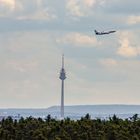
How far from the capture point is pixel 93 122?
163500mm

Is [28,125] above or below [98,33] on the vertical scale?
below

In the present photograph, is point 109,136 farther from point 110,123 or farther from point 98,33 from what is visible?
point 98,33

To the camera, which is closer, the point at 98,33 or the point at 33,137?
the point at 33,137

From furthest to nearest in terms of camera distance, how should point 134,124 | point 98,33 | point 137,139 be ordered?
point 98,33
point 134,124
point 137,139

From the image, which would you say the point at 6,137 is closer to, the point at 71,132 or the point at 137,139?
the point at 71,132

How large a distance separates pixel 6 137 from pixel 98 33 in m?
35.1

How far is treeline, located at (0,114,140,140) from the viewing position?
14375 cm

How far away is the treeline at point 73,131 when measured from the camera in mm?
143750

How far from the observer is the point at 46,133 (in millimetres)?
145625

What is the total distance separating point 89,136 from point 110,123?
19.4 meters

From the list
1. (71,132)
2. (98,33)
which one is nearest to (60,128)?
(71,132)

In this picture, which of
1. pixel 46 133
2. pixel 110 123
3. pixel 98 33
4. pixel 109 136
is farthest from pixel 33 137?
pixel 98 33

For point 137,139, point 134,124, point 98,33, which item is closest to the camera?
point 137,139

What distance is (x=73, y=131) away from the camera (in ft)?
488
